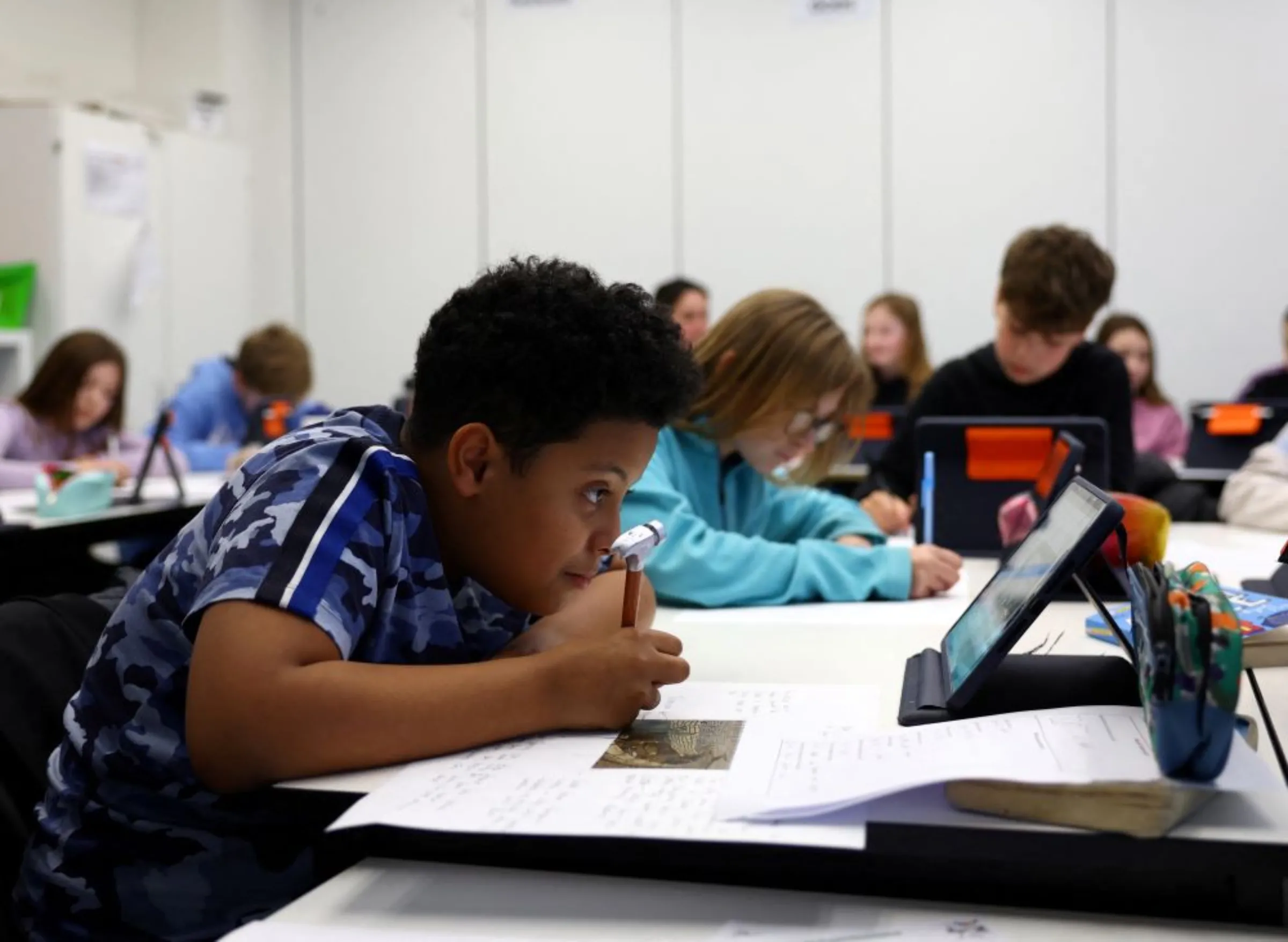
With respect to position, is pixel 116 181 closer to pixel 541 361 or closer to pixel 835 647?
pixel 835 647

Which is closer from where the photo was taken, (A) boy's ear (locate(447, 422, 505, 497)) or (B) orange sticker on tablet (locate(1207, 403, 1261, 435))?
(A) boy's ear (locate(447, 422, 505, 497))

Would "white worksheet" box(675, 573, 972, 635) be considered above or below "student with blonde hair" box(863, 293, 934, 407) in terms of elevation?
below

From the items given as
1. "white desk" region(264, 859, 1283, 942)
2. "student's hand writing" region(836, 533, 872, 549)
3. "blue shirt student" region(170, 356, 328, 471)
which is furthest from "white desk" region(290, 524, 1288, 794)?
"blue shirt student" region(170, 356, 328, 471)

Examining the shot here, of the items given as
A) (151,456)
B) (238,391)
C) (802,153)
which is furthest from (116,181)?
(802,153)

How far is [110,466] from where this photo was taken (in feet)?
10.8

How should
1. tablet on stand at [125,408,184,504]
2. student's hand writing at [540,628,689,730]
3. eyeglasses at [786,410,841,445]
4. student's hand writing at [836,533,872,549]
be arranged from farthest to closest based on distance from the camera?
1. tablet on stand at [125,408,184,504]
2. student's hand writing at [836,533,872,549]
3. eyeglasses at [786,410,841,445]
4. student's hand writing at [540,628,689,730]

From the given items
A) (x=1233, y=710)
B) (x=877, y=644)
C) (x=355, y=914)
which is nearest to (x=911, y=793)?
(x=1233, y=710)

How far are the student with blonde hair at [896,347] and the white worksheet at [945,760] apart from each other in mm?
4182

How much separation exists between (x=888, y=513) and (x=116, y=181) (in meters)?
3.78

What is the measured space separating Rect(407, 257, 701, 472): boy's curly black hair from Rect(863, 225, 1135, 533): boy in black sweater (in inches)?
54.3

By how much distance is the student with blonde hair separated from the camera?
500 centimetres

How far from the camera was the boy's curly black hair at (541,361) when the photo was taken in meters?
0.94

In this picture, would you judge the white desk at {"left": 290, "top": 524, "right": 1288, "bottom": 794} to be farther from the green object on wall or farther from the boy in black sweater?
the green object on wall

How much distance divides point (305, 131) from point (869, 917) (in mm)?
5720
